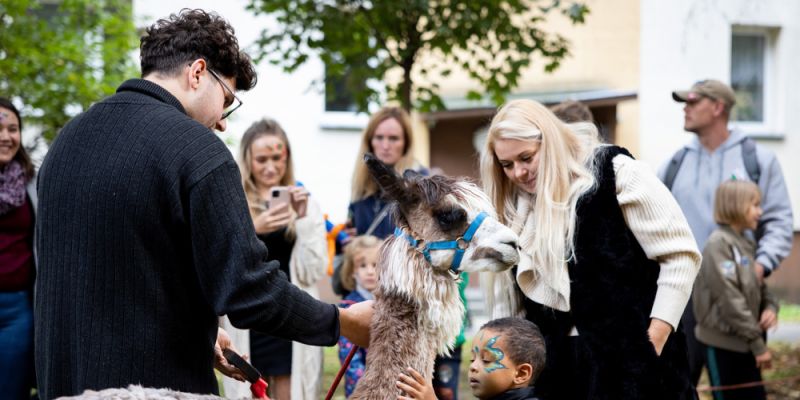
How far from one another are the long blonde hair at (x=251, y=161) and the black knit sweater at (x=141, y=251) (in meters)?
3.13

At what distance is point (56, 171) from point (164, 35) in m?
0.51

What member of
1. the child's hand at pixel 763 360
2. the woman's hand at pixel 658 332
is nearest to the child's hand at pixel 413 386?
the woman's hand at pixel 658 332

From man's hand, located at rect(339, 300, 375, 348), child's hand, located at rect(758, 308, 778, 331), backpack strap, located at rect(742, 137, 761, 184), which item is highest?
backpack strap, located at rect(742, 137, 761, 184)

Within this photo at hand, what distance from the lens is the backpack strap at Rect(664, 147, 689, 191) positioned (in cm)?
672

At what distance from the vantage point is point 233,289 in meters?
2.41

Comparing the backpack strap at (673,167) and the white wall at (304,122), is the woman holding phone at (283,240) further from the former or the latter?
the white wall at (304,122)

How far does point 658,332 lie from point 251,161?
309 cm

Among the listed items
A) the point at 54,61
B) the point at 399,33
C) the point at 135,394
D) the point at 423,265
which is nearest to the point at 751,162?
the point at 399,33

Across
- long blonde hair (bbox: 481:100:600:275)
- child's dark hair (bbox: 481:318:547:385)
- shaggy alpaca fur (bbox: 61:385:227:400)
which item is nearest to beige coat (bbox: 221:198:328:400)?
long blonde hair (bbox: 481:100:600:275)

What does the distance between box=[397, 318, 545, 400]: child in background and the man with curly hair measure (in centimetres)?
120

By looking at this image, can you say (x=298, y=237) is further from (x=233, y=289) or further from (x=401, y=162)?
(x=233, y=289)

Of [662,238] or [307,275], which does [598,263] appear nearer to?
[662,238]

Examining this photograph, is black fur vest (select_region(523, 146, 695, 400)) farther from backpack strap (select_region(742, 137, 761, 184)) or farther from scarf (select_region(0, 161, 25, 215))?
scarf (select_region(0, 161, 25, 215))

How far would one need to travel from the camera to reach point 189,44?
267 centimetres
